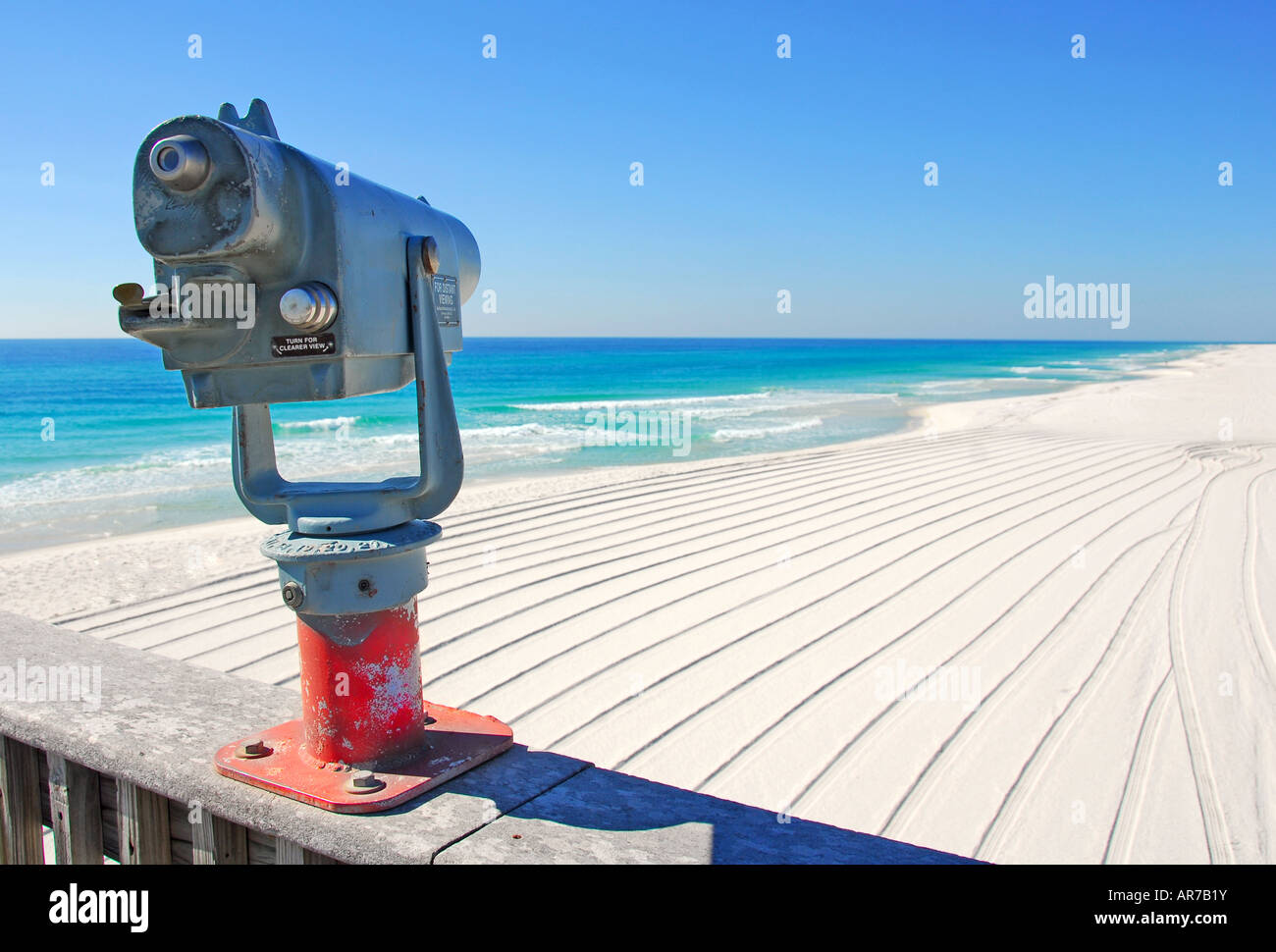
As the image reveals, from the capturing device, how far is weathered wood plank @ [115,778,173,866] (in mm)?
1527

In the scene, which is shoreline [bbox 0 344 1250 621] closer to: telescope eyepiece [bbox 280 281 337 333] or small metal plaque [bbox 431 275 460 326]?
small metal plaque [bbox 431 275 460 326]

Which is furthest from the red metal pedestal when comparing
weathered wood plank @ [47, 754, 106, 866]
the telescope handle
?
weathered wood plank @ [47, 754, 106, 866]

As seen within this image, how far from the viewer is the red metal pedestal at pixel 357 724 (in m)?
1.41

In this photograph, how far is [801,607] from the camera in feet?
14.8

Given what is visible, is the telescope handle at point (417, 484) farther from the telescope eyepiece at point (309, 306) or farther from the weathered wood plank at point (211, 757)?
the weathered wood plank at point (211, 757)

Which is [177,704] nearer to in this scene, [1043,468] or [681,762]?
[681,762]

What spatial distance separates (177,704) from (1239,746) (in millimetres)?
3374

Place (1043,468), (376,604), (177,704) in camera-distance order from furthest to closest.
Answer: (1043,468), (177,704), (376,604)

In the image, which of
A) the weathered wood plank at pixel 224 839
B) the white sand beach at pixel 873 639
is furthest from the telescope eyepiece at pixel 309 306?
the white sand beach at pixel 873 639

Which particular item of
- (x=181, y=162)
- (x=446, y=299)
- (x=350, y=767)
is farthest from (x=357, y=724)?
(x=181, y=162)

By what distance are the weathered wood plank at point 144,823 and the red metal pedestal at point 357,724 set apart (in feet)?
0.63
